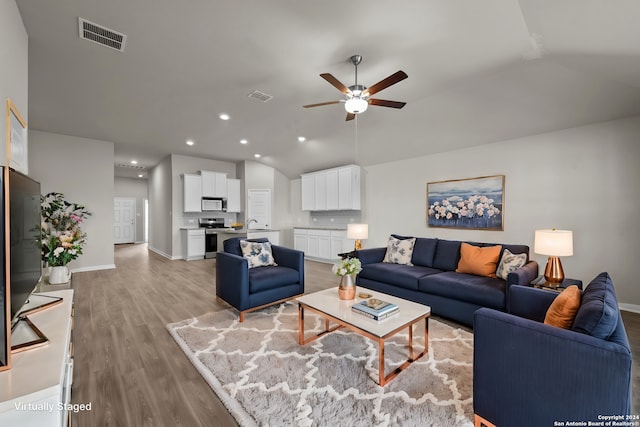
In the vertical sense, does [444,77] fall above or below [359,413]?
above

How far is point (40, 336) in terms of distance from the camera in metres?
1.21

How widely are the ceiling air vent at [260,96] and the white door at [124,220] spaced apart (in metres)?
9.57

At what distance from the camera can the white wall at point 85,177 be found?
17.0 ft

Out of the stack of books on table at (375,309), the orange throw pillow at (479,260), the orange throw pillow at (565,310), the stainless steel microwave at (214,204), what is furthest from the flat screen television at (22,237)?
the stainless steel microwave at (214,204)

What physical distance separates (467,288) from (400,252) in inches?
48.6

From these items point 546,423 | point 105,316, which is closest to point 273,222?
point 105,316

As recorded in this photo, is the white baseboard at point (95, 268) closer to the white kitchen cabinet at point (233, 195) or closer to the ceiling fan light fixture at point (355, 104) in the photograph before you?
the white kitchen cabinet at point (233, 195)

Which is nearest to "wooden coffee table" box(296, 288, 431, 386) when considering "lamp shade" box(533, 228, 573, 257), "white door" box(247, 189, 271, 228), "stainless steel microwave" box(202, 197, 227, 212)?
"lamp shade" box(533, 228, 573, 257)

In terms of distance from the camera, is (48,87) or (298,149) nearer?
(48,87)

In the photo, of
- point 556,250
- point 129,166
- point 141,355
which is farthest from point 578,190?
point 129,166

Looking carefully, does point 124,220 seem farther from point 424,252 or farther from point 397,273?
point 424,252

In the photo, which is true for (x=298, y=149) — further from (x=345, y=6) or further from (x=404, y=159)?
(x=345, y=6)

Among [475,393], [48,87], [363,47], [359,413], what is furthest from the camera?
[48,87]

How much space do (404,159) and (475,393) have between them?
4629 mm
